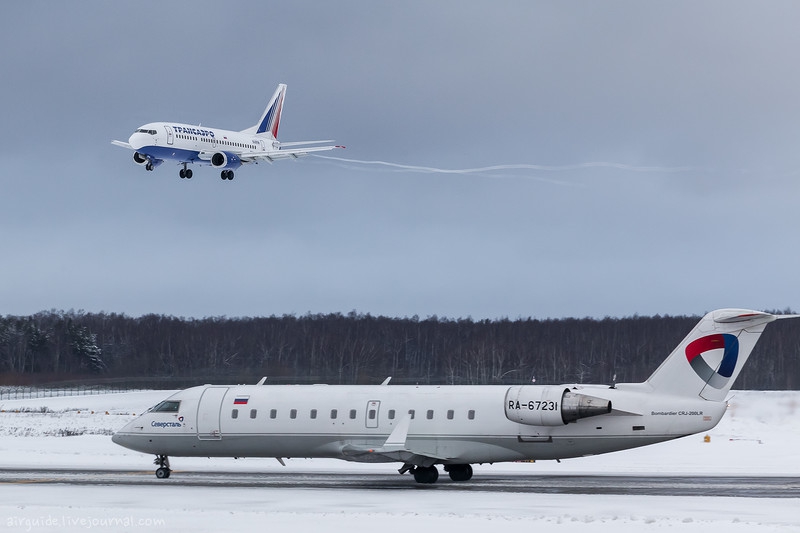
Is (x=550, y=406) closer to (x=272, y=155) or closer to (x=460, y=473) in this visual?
(x=460, y=473)

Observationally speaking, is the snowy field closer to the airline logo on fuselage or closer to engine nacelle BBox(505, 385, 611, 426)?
engine nacelle BBox(505, 385, 611, 426)

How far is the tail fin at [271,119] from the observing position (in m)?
55.9

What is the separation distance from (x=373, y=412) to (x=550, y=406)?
4835mm

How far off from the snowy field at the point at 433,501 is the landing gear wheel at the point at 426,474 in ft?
1.16

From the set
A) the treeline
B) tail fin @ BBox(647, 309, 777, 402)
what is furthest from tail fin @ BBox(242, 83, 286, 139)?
tail fin @ BBox(647, 309, 777, 402)

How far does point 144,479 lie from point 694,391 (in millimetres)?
15120

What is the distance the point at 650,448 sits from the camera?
40.2m

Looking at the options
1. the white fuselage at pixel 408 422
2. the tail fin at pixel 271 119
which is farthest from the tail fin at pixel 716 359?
the tail fin at pixel 271 119

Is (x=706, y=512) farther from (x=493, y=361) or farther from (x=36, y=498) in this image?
(x=493, y=361)

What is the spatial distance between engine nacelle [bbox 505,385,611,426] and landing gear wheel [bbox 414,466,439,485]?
2.55 metres


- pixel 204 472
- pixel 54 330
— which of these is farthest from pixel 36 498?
pixel 54 330

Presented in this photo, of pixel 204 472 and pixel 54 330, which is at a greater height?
pixel 54 330

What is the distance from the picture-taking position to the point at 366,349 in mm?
84250

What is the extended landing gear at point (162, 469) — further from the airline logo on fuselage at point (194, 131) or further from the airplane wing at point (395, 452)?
the airline logo on fuselage at point (194, 131)
